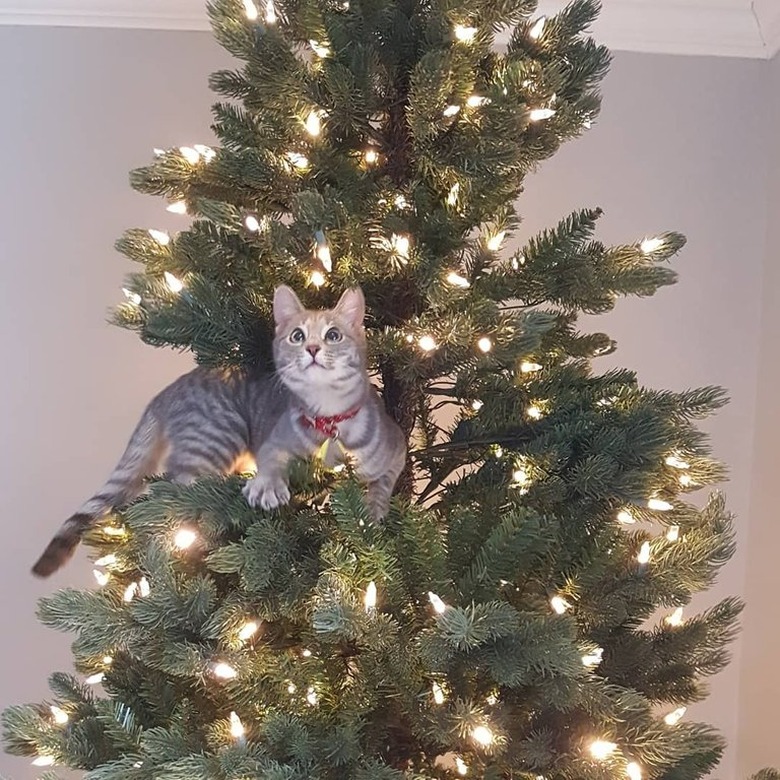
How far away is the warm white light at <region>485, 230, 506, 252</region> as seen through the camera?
928mm

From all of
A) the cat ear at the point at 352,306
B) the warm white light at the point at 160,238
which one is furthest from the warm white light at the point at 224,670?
the warm white light at the point at 160,238

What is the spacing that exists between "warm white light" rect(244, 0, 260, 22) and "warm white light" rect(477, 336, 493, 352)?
44 centimetres

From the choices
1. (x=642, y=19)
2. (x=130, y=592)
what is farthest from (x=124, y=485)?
(x=642, y=19)

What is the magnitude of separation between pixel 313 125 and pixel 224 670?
0.57 m

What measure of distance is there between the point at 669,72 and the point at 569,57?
0.72 m

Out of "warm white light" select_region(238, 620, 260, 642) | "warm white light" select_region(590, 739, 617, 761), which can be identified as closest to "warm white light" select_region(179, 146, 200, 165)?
"warm white light" select_region(238, 620, 260, 642)

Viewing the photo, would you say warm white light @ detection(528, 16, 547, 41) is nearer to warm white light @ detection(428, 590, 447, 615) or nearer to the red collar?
the red collar

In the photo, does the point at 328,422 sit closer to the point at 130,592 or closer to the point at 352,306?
the point at 352,306

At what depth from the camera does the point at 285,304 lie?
0.86 meters

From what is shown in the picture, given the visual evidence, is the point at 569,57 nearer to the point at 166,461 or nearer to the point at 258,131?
the point at 258,131

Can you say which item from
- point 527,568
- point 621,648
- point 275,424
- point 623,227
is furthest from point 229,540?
point 623,227

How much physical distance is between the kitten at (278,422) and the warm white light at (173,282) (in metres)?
0.10

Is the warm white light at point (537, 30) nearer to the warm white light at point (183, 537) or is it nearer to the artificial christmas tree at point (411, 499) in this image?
the artificial christmas tree at point (411, 499)

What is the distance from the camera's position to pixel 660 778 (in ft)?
2.65
